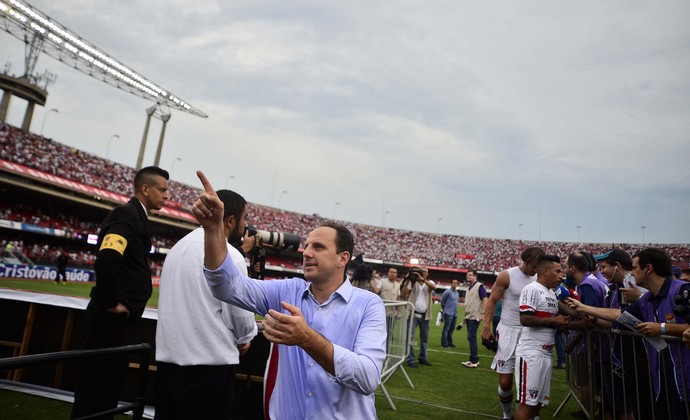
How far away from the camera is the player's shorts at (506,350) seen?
533 centimetres

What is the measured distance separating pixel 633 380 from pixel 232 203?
428 centimetres

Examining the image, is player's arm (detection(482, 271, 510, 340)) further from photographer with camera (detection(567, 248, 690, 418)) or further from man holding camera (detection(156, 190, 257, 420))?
man holding camera (detection(156, 190, 257, 420))

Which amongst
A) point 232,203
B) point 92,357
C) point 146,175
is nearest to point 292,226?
point 146,175

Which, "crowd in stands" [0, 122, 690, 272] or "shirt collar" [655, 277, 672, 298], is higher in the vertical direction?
"crowd in stands" [0, 122, 690, 272]

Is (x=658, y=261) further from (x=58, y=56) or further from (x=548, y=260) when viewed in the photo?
(x=58, y=56)

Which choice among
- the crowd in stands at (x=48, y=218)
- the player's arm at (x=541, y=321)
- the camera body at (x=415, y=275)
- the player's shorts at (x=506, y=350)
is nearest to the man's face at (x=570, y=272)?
the player's shorts at (x=506, y=350)

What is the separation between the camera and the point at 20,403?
434cm

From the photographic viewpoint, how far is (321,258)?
2141 mm

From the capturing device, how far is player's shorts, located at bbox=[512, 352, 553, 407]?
4.36 metres

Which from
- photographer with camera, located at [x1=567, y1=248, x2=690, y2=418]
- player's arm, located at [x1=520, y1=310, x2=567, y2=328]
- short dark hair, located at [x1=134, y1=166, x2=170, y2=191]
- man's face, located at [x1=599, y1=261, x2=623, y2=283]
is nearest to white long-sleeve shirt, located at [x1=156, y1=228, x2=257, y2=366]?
short dark hair, located at [x1=134, y1=166, x2=170, y2=191]

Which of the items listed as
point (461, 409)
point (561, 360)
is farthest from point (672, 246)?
point (461, 409)

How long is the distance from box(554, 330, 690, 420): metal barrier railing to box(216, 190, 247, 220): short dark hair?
3.61 m

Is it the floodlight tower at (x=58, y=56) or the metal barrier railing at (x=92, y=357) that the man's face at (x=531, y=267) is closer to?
the metal barrier railing at (x=92, y=357)

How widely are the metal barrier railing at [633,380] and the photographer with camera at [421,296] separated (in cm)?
428
